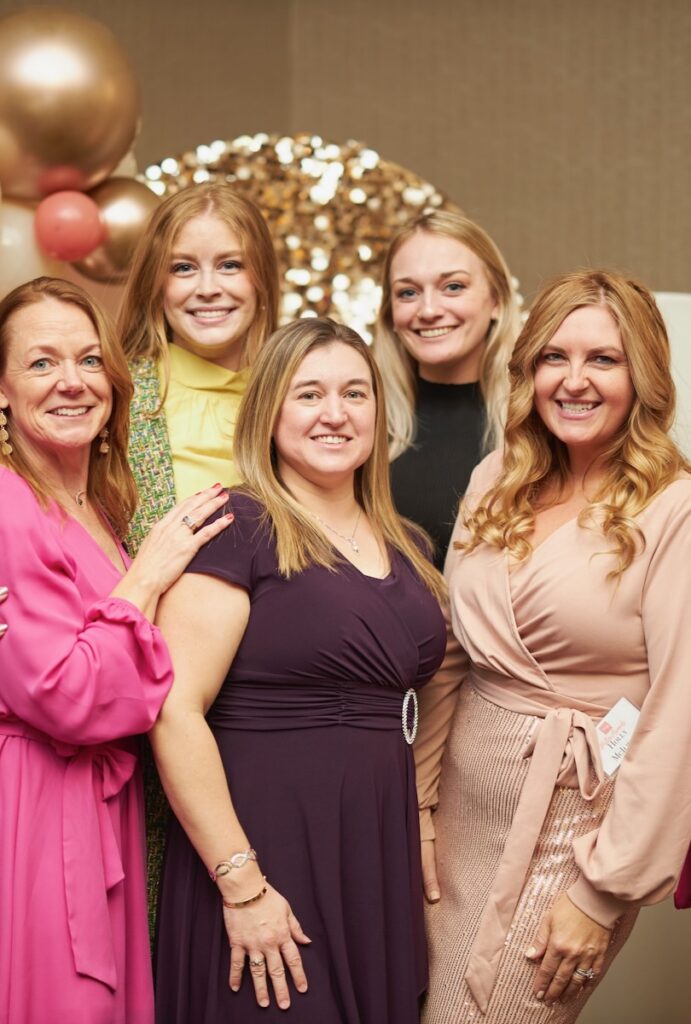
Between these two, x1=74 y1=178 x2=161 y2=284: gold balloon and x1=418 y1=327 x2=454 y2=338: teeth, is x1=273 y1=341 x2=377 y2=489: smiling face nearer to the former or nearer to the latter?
x1=418 y1=327 x2=454 y2=338: teeth

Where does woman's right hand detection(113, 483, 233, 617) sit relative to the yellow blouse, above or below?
below

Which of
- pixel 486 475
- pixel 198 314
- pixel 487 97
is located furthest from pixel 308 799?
pixel 487 97

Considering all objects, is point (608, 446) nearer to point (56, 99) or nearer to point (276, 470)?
point (276, 470)

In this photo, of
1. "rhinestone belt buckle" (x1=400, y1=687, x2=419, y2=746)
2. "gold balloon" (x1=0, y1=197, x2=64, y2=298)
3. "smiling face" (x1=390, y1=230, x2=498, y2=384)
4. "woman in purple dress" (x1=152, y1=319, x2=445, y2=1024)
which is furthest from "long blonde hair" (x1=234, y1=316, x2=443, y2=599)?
"gold balloon" (x1=0, y1=197, x2=64, y2=298)

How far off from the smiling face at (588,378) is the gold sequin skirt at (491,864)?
56 cm

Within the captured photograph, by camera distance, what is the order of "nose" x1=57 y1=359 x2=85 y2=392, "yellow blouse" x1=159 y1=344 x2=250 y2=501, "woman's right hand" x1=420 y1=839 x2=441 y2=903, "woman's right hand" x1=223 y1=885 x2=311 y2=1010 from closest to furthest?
"woman's right hand" x1=223 y1=885 x2=311 y2=1010 → "nose" x1=57 y1=359 x2=85 y2=392 → "woman's right hand" x1=420 y1=839 x2=441 y2=903 → "yellow blouse" x1=159 y1=344 x2=250 y2=501

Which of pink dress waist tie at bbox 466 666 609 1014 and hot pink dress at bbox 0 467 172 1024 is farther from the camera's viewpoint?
pink dress waist tie at bbox 466 666 609 1014


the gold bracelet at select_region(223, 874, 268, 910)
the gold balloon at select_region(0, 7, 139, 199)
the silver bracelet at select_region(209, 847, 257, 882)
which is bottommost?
the gold bracelet at select_region(223, 874, 268, 910)

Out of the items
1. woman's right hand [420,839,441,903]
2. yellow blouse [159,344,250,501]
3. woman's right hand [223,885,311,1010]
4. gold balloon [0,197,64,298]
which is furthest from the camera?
gold balloon [0,197,64,298]

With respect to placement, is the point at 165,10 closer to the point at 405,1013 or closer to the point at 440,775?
the point at 440,775

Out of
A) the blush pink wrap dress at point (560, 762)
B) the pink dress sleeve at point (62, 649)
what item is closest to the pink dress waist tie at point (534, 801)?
the blush pink wrap dress at point (560, 762)

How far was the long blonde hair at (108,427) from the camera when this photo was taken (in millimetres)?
2178

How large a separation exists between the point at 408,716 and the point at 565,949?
1.59ft

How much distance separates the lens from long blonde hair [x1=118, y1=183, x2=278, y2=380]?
2.70m
